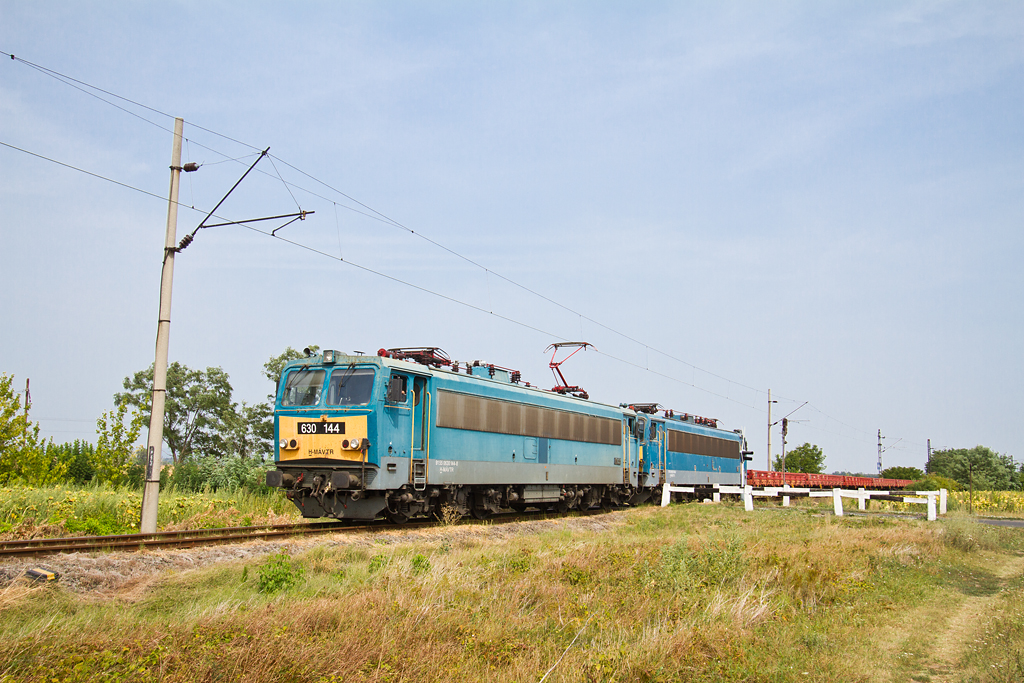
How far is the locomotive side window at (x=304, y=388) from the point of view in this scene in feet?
55.2

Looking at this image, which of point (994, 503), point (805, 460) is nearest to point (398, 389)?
point (994, 503)

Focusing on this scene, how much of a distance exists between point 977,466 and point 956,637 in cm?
10112

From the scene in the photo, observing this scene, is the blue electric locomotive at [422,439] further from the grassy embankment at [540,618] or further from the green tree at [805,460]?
the green tree at [805,460]

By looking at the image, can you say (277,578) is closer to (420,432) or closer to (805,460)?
(420,432)

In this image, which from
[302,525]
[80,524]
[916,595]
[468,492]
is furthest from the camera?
[468,492]

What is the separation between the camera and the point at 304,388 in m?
17.0

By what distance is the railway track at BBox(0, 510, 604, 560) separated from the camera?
38.6 feet

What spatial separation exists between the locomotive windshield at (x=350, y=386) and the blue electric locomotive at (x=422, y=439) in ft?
0.09

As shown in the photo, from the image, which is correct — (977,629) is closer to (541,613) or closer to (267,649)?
(541,613)

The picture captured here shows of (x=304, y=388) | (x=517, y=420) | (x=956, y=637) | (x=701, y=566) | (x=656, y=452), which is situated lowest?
(x=956, y=637)

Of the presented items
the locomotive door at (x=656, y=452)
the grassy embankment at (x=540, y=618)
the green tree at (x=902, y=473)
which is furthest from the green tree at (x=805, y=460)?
→ the grassy embankment at (x=540, y=618)

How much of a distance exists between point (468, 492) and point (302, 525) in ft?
15.4

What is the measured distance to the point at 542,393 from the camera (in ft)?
74.9

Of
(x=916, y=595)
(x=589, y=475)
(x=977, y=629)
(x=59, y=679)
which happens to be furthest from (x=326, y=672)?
(x=589, y=475)
